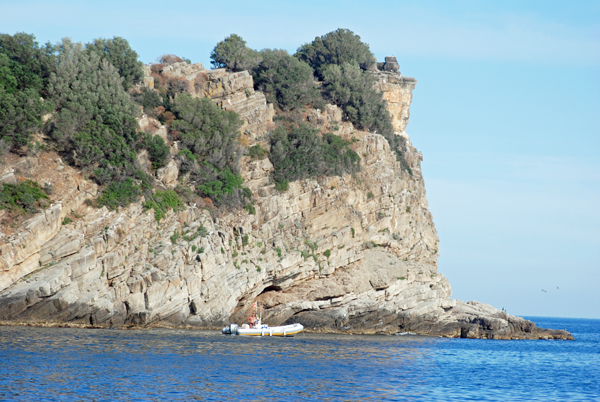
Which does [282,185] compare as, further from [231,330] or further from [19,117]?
[19,117]

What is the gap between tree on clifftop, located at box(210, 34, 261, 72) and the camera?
69.4 meters

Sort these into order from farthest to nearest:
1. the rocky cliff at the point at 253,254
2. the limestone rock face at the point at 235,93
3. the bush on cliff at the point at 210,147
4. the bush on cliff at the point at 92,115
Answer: the limestone rock face at the point at 235,93 < the bush on cliff at the point at 210,147 < the bush on cliff at the point at 92,115 < the rocky cliff at the point at 253,254

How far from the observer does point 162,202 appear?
5041 centimetres

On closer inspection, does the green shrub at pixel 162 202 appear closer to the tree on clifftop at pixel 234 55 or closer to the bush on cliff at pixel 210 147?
the bush on cliff at pixel 210 147

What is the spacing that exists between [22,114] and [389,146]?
38.0 metres

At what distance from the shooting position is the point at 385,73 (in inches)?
3147

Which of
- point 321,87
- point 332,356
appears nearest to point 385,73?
point 321,87

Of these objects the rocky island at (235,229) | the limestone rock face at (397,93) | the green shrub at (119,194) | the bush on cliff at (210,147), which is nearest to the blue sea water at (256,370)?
the rocky island at (235,229)

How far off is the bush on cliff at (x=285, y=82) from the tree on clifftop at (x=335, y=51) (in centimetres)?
776

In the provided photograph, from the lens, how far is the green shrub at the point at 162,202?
4919 cm

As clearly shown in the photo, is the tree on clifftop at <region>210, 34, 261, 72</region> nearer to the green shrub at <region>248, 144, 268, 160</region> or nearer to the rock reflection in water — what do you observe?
the green shrub at <region>248, 144, 268, 160</region>

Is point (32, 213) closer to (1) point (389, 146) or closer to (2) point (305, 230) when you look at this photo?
(2) point (305, 230)

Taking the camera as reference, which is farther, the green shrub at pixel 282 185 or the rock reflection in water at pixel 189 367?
the green shrub at pixel 282 185

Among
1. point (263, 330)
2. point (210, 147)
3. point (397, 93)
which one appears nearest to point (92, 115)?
point (210, 147)
